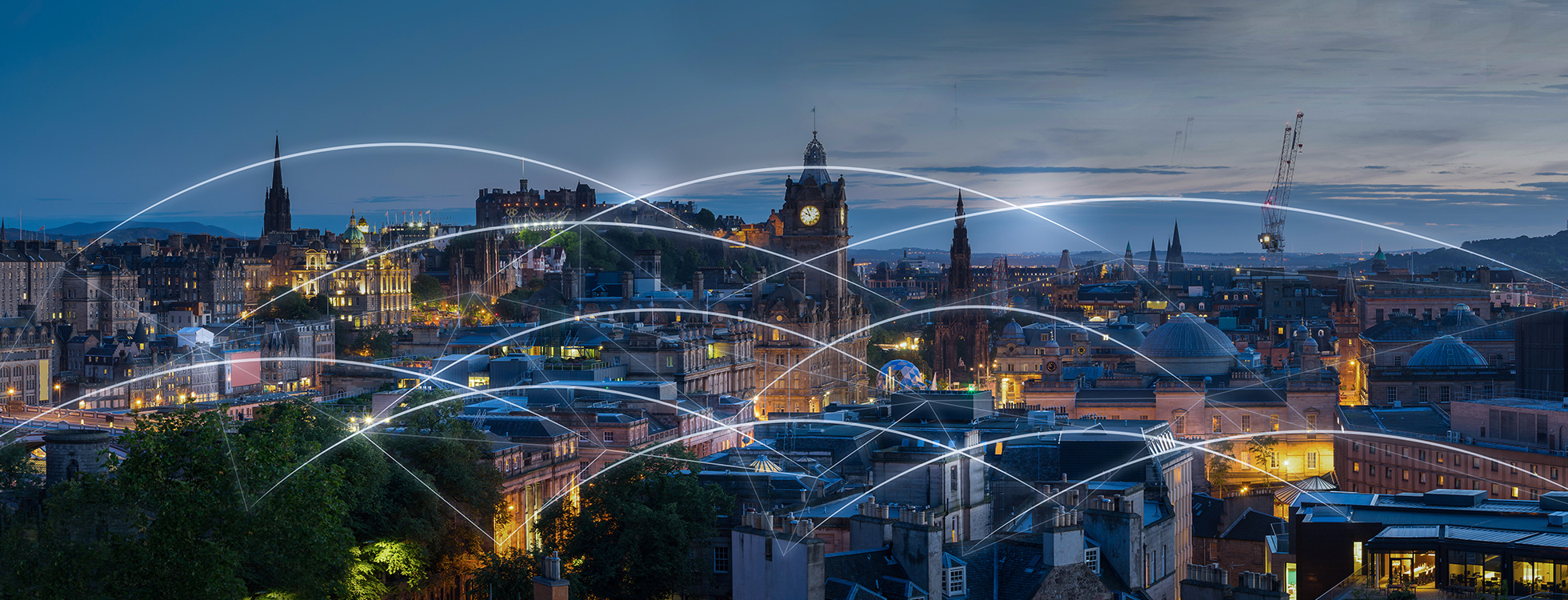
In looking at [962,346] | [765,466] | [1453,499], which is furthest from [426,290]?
[1453,499]

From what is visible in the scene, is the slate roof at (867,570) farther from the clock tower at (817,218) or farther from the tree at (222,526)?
the clock tower at (817,218)

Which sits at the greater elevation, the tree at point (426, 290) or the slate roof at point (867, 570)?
the tree at point (426, 290)

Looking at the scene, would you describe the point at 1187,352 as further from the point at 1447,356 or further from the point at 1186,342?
the point at 1447,356

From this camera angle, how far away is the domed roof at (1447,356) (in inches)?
3265

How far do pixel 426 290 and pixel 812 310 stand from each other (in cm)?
6878

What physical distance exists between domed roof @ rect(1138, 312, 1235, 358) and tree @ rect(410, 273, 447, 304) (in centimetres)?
8961

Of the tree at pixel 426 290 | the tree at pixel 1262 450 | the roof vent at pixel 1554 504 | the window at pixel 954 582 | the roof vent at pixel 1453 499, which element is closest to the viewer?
the window at pixel 954 582

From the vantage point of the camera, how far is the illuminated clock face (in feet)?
405

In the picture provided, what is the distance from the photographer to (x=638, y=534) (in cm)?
3697

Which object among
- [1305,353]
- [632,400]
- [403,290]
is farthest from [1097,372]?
[403,290]

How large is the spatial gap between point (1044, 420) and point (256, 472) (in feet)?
97.9

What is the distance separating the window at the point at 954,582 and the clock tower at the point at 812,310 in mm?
61403

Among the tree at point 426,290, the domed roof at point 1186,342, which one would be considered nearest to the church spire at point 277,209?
the tree at point 426,290

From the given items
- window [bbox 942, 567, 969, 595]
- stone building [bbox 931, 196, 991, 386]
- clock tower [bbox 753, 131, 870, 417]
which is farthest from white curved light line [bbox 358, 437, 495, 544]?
stone building [bbox 931, 196, 991, 386]
